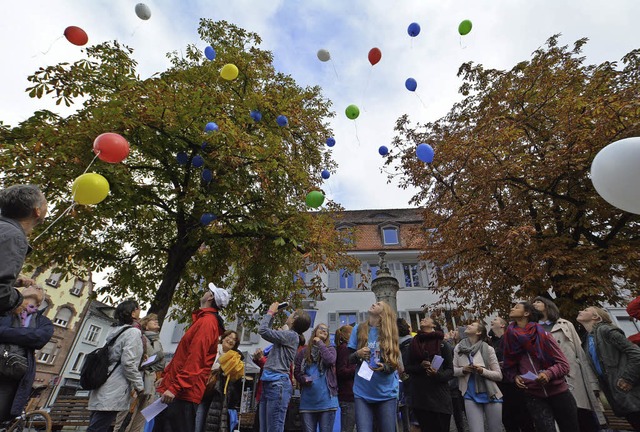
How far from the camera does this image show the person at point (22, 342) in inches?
105

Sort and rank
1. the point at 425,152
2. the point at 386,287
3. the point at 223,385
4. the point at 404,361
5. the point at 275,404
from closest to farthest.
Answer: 1. the point at 275,404
2. the point at 404,361
3. the point at 223,385
4. the point at 425,152
5. the point at 386,287

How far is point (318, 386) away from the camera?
4.37 metres

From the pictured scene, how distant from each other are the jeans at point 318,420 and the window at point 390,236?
1884 centimetres

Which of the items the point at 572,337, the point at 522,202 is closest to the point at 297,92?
the point at 522,202

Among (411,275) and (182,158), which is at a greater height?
(411,275)

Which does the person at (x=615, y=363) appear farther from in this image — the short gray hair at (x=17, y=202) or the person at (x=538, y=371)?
the short gray hair at (x=17, y=202)

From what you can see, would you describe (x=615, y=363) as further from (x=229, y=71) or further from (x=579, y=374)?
(x=229, y=71)

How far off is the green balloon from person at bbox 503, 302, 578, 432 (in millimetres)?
5565

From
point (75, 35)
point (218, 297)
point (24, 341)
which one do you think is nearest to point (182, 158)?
point (75, 35)

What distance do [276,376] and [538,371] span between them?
2.95 m

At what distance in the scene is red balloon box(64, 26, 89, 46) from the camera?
5.97m

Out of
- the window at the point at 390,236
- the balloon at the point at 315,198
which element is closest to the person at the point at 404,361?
the balloon at the point at 315,198

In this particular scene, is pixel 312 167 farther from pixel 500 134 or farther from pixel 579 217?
pixel 579 217

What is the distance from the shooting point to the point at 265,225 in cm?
777
